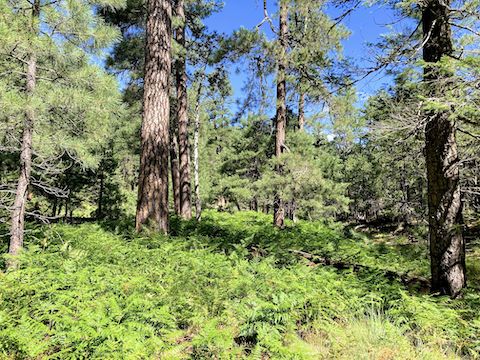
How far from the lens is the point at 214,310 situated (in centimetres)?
354

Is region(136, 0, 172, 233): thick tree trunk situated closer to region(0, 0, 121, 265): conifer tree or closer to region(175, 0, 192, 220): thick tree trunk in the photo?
region(0, 0, 121, 265): conifer tree

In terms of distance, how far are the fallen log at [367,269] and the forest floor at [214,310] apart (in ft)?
0.13

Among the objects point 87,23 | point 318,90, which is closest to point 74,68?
point 87,23

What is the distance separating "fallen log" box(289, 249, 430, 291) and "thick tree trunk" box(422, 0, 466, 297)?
439mm

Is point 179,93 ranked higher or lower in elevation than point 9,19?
higher

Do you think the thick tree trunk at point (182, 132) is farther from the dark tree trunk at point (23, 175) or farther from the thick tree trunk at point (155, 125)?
the dark tree trunk at point (23, 175)

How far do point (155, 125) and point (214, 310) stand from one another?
4.03 meters

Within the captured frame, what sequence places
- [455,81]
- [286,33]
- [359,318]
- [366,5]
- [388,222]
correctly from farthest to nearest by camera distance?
[388,222], [286,33], [366,5], [455,81], [359,318]

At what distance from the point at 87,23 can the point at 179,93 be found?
6.40 m

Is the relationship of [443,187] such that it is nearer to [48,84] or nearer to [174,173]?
[48,84]

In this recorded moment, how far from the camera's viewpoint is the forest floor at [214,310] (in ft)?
8.64

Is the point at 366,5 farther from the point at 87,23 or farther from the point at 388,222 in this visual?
the point at 388,222

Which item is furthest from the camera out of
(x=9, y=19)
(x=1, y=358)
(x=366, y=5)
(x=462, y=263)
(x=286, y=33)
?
(x=286, y=33)

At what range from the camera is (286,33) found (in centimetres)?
948
